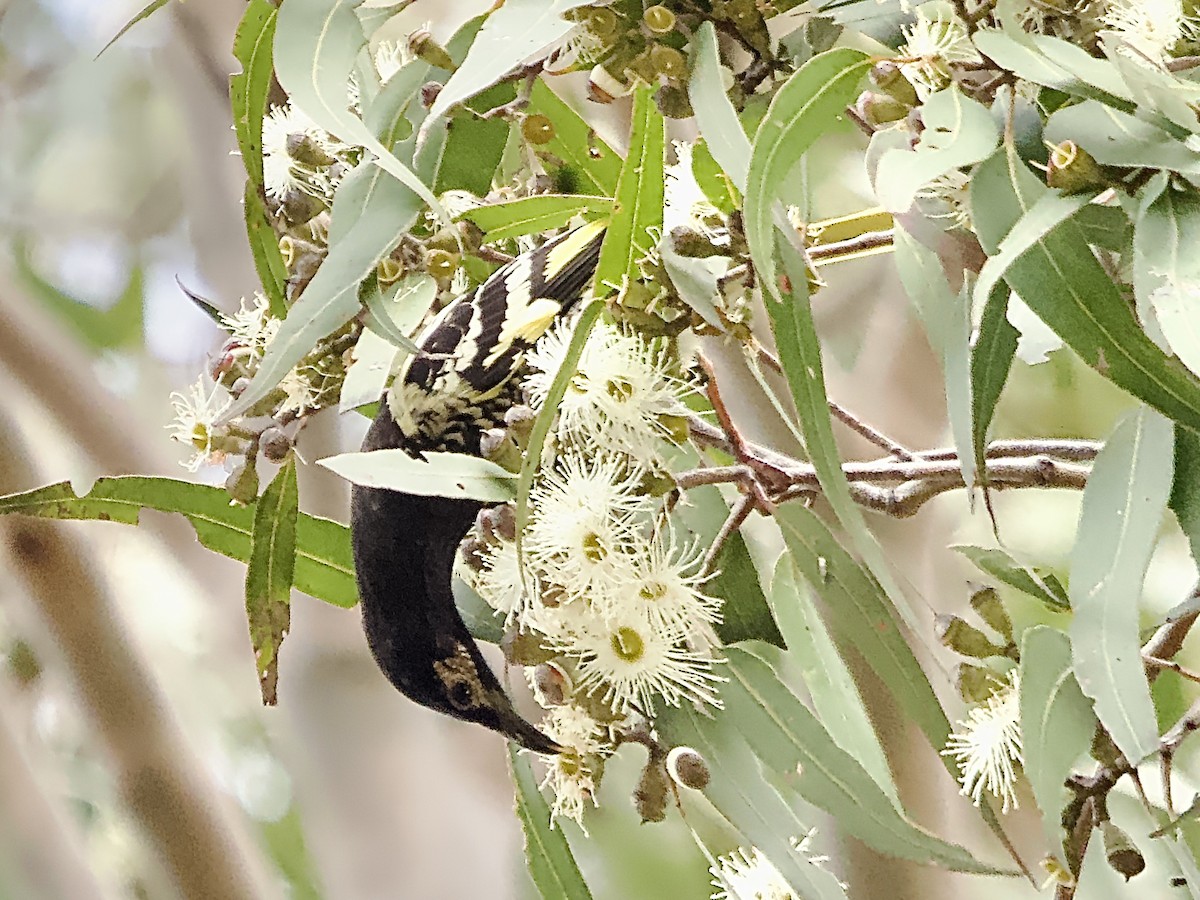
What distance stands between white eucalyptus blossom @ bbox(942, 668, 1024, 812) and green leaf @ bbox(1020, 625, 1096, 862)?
0.03 m

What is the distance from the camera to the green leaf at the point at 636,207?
0.42m

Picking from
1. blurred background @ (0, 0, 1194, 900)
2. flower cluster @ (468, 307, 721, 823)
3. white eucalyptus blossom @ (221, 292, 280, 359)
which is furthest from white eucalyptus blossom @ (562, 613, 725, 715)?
blurred background @ (0, 0, 1194, 900)

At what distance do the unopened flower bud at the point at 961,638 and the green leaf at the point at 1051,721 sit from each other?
0.13 ft

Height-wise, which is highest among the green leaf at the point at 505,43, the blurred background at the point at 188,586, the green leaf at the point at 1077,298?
the green leaf at the point at 505,43

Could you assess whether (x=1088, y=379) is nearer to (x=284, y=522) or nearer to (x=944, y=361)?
(x=944, y=361)

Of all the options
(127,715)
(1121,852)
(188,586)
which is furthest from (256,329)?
(188,586)

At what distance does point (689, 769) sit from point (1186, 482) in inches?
9.4

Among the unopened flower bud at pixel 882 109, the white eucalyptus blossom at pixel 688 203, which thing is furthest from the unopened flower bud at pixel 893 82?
the white eucalyptus blossom at pixel 688 203

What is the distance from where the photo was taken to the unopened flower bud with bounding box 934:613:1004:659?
0.46 m

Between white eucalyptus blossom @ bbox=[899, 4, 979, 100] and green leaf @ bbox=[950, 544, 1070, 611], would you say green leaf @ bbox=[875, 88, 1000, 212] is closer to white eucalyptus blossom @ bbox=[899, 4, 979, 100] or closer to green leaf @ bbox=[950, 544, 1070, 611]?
white eucalyptus blossom @ bbox=[899, 4, 979, 100]

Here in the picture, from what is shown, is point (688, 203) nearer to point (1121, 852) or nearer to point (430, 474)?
point (430, 474)

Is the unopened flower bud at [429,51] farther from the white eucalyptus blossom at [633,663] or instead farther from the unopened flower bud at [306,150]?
the white eucalyptus blossom at [633,663]

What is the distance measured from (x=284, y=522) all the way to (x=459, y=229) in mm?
176

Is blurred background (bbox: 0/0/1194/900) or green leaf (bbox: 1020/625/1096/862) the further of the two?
blurred background (bbox: 0/0/1194/900)
